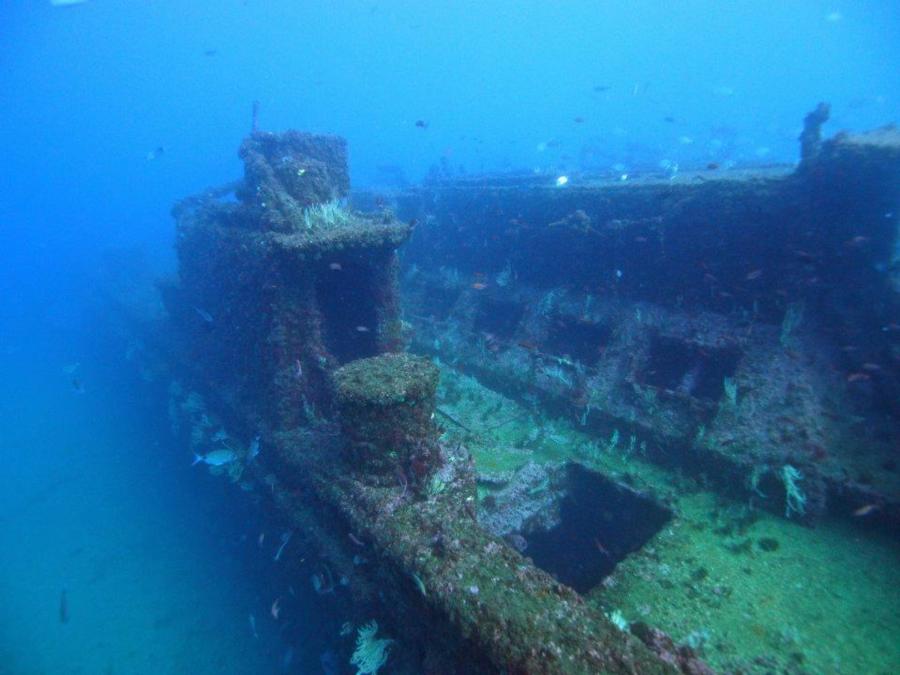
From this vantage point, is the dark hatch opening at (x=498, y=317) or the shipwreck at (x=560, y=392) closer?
the shipwreck at (x=560, y=392)

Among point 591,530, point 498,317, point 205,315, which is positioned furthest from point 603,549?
point 205,315

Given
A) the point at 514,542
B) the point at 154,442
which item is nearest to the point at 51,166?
the point at 154,442

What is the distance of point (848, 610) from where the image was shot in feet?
14.3

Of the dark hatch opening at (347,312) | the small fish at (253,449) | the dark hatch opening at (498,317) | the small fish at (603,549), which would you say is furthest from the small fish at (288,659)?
the dark hatch opening at (498,317)

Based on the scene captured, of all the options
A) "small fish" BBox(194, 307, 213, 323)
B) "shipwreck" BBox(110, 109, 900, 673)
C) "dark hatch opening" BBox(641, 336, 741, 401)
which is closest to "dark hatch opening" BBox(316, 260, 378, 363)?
"shipwreck" BBox(110, 109, 900, 673)

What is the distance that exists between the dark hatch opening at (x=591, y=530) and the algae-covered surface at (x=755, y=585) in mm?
218

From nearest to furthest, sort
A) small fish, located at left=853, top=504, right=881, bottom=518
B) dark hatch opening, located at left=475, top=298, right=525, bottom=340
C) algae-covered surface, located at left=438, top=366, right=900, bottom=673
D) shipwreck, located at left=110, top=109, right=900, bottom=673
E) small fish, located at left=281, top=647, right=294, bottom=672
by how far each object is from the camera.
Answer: algae-covered surface, located at left=438, top=366, right=900, bottom=673, shipwreck, located at left=110, top=109, right=900, bottom=673, small fish, located at left=853, top=504, right=881, bottom=518, small fish, located at left=281, top=647, right=294, bottom=672, dark hatch opening, located at left=475, top=298, right=525, bottom=340

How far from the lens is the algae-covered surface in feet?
13.1

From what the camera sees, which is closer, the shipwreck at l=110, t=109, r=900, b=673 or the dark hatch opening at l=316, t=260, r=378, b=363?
the shipwreck at l=110, t=109, r=900, b=673

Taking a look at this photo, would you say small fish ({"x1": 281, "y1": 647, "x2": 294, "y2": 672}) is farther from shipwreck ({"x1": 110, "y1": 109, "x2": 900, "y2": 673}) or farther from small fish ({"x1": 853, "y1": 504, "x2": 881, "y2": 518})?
small fish ({"x1": 853, "y1": 504, "x2": 881, "y2": 518})

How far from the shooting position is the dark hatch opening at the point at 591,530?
5.93 metres

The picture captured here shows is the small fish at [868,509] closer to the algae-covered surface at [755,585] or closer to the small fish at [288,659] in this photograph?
the algae-covered surface at [755,585]

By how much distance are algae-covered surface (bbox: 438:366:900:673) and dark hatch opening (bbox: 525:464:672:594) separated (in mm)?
218

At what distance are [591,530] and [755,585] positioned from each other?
2180 millimetres
